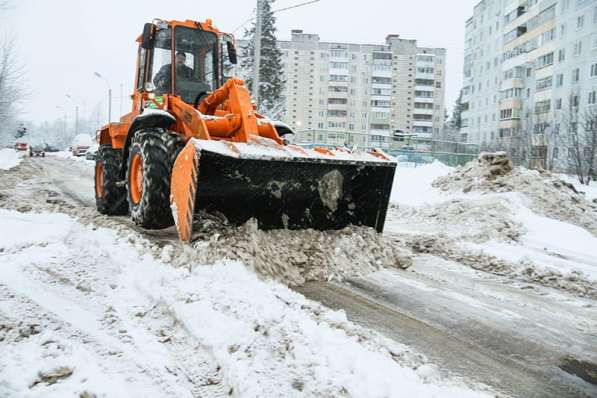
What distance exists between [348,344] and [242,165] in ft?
7.70

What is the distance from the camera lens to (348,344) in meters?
2.95

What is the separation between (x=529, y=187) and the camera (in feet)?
31.9

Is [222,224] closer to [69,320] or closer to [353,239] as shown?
[353,239]

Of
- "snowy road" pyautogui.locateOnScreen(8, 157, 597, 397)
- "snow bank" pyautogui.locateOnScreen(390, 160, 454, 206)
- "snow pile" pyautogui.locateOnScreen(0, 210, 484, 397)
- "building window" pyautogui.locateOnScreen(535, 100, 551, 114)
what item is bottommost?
"snowy road" pyautogui.locateOnScreen(8, 157, 597, 397)

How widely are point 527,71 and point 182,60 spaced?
45.7 m

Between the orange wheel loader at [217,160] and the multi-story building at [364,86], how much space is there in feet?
212

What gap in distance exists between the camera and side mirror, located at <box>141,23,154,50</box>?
6.07 metres

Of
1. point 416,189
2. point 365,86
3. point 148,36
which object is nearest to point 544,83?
point 416,189

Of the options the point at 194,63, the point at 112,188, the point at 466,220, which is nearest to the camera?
the point at 194,63

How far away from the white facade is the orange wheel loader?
2547 inches

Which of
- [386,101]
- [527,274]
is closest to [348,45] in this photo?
[386,101]

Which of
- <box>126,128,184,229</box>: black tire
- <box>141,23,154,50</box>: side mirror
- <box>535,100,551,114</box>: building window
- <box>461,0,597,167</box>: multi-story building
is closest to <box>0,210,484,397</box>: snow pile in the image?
<box>126,128,184,229</box>: black tire

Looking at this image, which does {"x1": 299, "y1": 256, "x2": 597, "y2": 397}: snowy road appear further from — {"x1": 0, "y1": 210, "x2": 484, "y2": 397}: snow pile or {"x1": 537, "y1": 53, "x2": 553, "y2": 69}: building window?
{"x1": 537, "y1": 53, "x2": 553, "y2": 69}: building window

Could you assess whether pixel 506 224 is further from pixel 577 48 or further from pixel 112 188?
pixel 577 48
